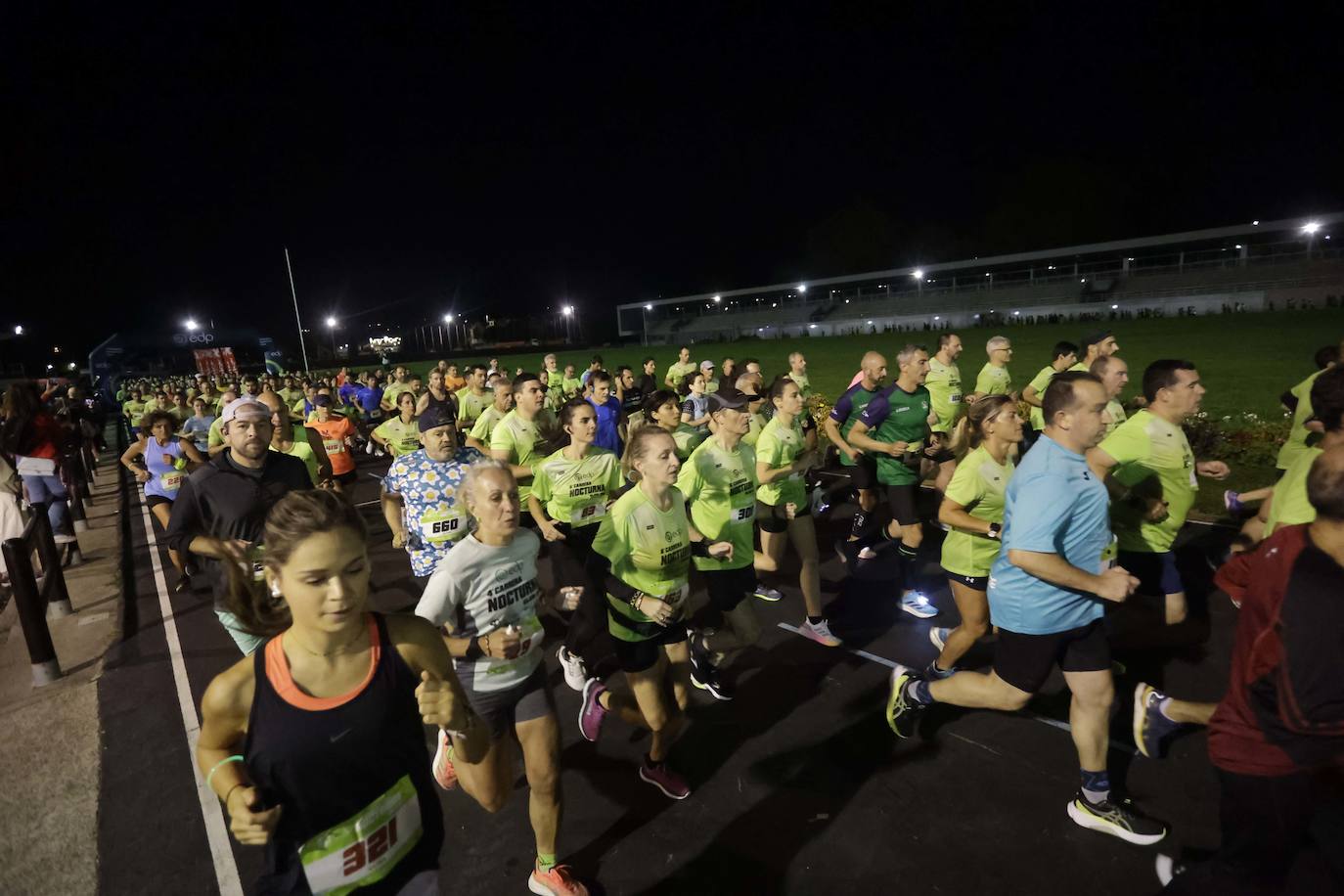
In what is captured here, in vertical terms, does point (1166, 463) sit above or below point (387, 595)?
above

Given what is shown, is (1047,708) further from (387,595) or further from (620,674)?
(387,595)

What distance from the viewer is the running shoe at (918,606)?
5991 millimetres

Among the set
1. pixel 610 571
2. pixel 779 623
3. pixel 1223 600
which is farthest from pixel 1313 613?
pixel 1223 600

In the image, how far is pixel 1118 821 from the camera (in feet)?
10.9

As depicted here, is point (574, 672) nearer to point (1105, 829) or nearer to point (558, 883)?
point (558, 883)

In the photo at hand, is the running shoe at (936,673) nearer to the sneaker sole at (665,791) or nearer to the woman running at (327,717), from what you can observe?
the sneaker sole at (665,791)

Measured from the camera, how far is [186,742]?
4691 mm

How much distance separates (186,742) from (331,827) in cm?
381

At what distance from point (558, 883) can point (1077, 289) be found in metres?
57.0

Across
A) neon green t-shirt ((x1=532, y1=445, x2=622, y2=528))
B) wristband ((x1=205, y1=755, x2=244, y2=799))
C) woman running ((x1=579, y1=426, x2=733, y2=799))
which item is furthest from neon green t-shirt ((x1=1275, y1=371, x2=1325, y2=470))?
wristband ((x1=205, y1=755, x2=244, y2=799))

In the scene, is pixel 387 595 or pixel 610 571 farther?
pixel 387 595

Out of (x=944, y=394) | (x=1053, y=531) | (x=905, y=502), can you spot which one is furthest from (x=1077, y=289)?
(x=1053, y=531)

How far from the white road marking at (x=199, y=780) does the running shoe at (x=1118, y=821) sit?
4004mm

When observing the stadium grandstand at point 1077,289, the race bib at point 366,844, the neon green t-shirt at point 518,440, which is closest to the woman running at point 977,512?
the race bib at point 366,844
